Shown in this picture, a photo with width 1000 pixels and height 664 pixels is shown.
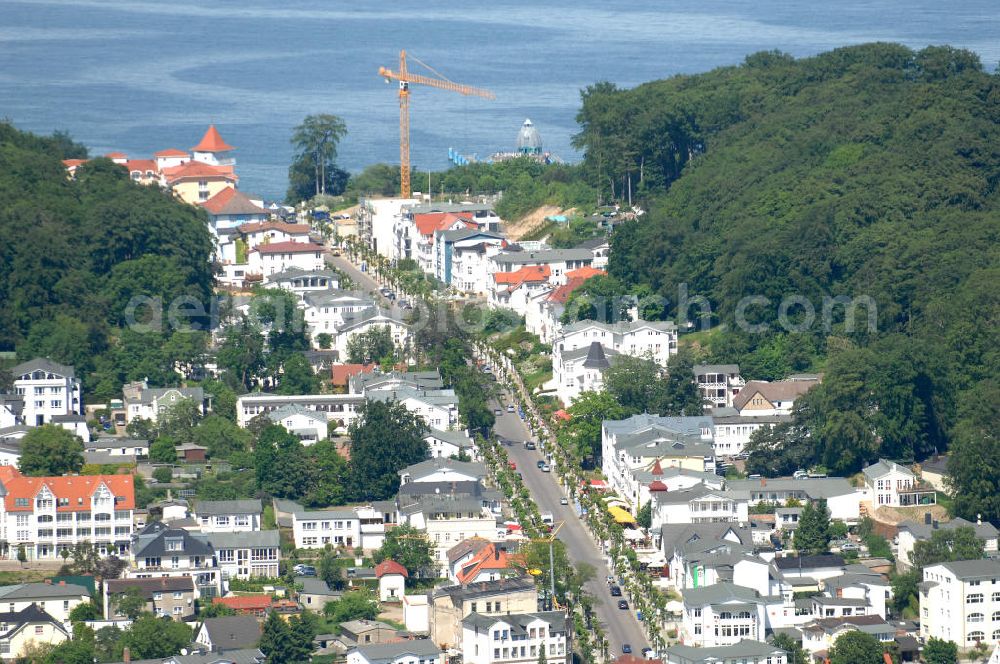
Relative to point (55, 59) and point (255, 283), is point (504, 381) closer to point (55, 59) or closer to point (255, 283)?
point (255, 283)

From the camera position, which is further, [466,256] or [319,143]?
[319,143]

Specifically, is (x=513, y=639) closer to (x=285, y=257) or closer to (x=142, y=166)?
(x=285, y=257)

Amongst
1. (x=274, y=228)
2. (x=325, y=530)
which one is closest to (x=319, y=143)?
(x=274, y=228)

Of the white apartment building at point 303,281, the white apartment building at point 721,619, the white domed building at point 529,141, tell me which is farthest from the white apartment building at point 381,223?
the white apartment building at point 721,619

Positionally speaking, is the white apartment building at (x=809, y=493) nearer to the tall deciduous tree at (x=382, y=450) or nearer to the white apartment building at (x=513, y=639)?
the tall deciduous tree at (x=382, y=450)

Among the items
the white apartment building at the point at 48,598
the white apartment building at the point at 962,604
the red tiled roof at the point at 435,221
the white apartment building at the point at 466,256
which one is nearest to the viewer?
the white apartment building at the point at 48,598
